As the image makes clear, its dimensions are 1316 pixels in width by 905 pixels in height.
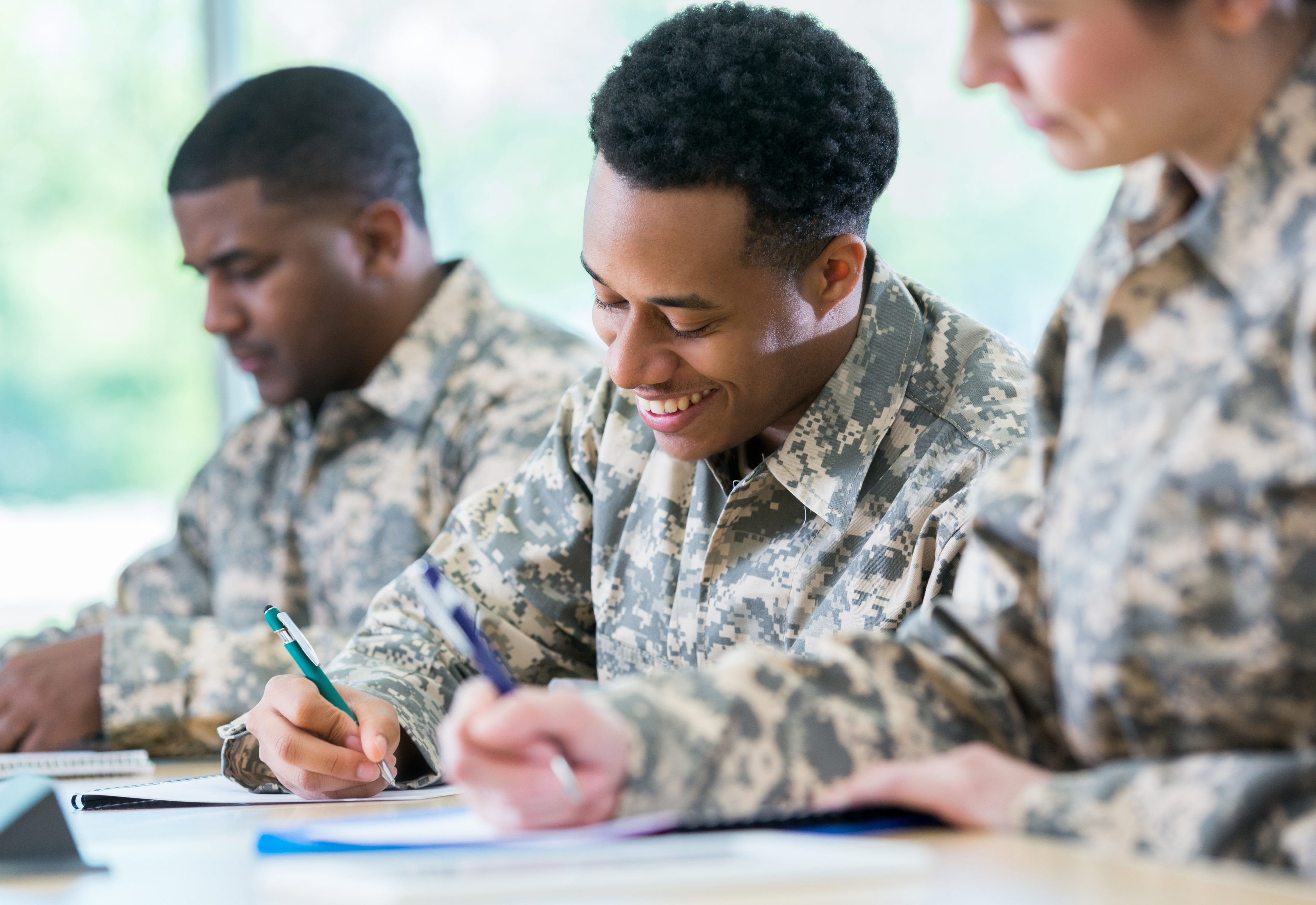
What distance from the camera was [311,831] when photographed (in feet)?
2.49

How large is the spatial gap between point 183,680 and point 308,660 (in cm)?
75

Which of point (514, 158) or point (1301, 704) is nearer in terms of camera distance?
point (1301, 704)

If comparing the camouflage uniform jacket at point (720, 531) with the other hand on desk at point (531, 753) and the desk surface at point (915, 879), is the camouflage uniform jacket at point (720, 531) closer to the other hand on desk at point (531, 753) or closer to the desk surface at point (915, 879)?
the desk surface at point (915, 879)

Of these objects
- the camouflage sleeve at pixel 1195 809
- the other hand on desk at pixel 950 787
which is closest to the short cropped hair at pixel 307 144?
the other hand on desk at pixel 950 787

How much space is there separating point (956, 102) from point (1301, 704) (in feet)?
6.80

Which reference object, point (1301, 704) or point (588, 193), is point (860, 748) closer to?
point (1301, 704)

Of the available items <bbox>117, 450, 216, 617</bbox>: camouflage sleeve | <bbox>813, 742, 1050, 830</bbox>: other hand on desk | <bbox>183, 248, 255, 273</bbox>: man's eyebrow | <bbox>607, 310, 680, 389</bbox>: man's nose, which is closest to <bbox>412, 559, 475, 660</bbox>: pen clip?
<bbox>813, 742, 1050, 830</bbox>: other hand on desk

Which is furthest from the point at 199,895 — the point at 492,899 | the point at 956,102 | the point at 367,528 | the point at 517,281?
the point at 517,281

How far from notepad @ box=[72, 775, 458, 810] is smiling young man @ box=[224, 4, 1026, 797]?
3cm

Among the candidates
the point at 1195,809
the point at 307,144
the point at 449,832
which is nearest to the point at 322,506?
the point at 307,144

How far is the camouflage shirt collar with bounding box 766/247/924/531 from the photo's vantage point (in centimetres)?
130

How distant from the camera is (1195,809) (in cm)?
66

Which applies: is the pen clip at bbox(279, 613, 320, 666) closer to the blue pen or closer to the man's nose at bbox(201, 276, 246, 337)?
the blue pen

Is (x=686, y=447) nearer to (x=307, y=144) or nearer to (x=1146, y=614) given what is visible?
(x=1146, y=614)
